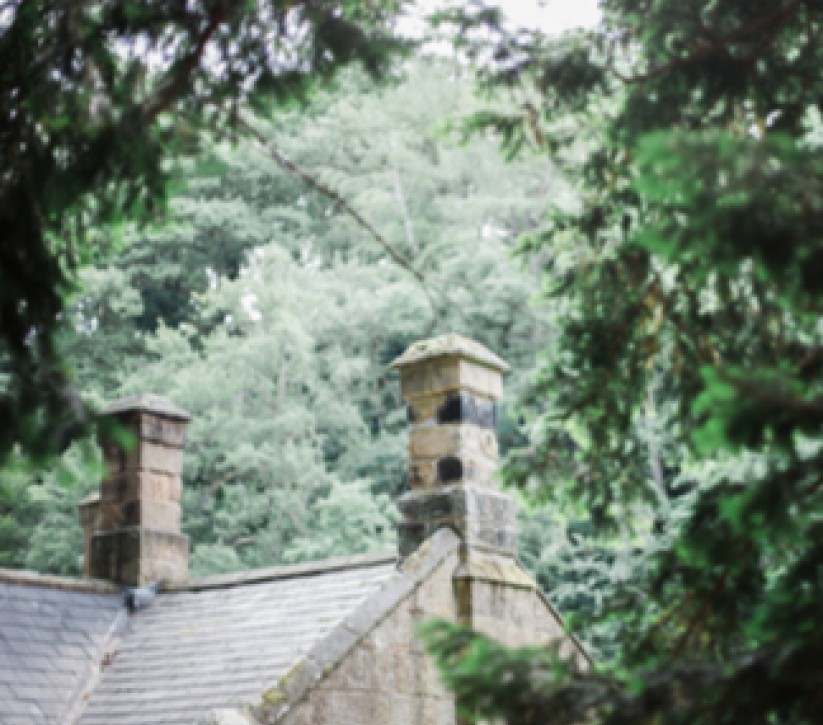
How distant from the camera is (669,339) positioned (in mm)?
5852

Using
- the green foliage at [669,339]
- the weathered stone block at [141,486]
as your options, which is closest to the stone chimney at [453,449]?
the weathered stone block at [141,486]

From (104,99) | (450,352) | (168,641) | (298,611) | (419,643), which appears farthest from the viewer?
(168,641)

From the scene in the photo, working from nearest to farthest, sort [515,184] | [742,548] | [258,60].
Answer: [742,548]
[258,60]
[515,184]

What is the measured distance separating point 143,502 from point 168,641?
180 centimetres

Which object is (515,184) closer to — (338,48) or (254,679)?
(254,679)

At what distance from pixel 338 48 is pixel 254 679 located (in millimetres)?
5533

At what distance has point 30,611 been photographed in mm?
11609

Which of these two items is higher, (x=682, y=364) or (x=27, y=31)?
(x=27, y=31)

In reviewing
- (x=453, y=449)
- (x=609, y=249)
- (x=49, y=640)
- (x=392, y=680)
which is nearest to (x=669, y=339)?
(x=609, y=249)

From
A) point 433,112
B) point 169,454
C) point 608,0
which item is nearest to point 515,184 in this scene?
point 433,112

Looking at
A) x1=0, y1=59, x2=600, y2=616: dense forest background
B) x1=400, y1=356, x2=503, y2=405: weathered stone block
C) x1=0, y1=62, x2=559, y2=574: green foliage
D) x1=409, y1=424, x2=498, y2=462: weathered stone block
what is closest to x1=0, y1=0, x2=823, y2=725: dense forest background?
x1=409, y1=424, x2=498, y2=462: weathered stone block

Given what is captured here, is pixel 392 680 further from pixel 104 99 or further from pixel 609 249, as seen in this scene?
pixel 104 99

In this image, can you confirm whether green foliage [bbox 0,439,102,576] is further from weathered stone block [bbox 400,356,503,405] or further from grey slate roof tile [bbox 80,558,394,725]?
weathered stone block [bbox 400,356,503,405]

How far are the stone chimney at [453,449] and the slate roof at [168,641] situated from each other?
614mm
